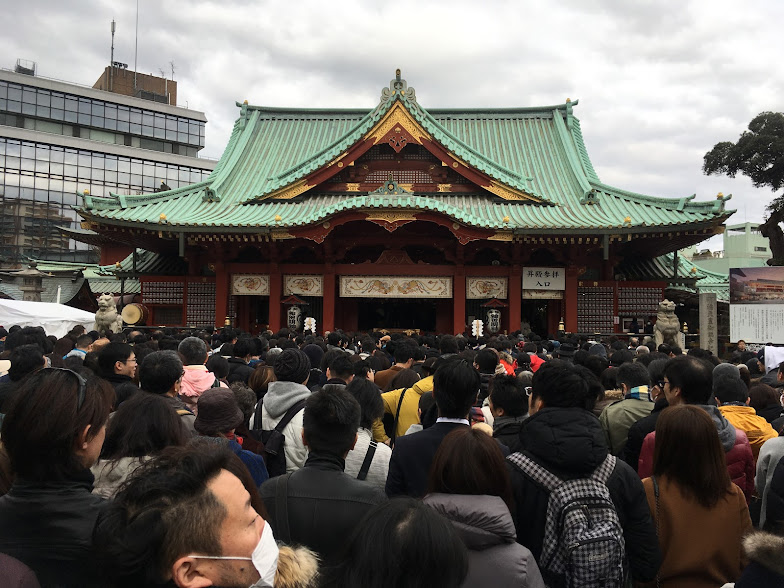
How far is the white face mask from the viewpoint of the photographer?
167cm

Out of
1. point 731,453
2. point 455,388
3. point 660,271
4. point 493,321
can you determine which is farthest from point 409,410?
point 660,271

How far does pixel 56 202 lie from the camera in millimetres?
47906

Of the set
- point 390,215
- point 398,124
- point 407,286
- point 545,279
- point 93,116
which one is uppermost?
point 93,116

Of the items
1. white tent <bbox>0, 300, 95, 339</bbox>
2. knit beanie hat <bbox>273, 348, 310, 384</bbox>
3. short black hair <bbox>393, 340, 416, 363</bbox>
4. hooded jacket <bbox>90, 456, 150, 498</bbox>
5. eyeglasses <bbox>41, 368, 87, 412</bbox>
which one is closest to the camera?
eyeglasses <bbox>41, 368, 87, 412</bbox>

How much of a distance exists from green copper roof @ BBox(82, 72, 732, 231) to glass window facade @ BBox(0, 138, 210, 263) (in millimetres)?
30822

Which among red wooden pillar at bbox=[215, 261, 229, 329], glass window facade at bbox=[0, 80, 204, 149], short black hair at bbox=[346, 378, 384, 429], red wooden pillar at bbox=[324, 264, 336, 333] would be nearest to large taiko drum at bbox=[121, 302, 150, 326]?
red wooden pillar at bbox=[215, 261, 229, 329]

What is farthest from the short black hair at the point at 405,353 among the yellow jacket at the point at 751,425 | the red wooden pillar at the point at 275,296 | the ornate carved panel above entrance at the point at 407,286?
the red wooden pillar at the point at 275,296

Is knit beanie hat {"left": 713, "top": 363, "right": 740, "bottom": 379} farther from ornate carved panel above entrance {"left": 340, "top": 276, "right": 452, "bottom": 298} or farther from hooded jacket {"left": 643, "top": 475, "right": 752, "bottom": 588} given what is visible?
ornate carved panel above entrance {"left": 340, "top": 276, "right": 452, "bottom": 298}

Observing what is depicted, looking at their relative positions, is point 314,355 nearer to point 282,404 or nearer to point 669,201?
point 282,404

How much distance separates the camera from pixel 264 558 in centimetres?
171

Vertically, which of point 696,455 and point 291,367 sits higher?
point 291,367

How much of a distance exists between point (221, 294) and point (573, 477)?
55.4 feet

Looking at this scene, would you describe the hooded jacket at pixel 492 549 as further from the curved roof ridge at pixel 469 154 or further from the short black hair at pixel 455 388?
the curved roof ridge at pixel 469 154

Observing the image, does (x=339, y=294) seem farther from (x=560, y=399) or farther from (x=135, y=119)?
(x=135, y=119)
